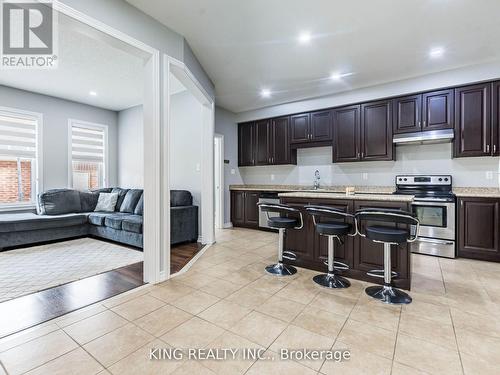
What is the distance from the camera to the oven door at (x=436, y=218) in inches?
143

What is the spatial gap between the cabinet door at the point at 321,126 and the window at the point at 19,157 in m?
5.53

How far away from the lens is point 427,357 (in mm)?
1575

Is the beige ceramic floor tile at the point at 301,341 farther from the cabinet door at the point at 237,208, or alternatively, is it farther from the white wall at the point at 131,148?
the white wall at the point at 131,148

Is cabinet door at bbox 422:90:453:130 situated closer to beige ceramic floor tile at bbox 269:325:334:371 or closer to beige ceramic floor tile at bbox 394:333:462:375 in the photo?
beige ceramic floor tile at bbox 394:333:462:375

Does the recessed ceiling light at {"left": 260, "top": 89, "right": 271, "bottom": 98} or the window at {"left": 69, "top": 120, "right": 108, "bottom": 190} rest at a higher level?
the recessed ceiling light at {"left": 260, "top": 89, "right": 271, "bottom": 98}

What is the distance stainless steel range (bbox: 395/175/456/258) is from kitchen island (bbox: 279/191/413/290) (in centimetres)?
150

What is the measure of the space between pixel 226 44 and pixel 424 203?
3621 mm

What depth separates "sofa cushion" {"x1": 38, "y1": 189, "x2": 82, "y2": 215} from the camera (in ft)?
15.3

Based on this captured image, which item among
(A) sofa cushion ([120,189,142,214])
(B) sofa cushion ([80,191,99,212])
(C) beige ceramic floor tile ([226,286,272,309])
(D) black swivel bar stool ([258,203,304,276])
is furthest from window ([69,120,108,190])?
(C) beige ceramic floor tile ([226,286,272,309])

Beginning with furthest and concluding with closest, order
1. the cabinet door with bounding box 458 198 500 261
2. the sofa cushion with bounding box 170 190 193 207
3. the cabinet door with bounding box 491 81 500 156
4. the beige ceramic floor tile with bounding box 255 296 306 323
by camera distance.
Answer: the sofa cushion with bounding box 170 190 193 207
the cabinet door with bounding box 491 81 500 156
the cabinet door with bounding box 458 198 500 261
the beige ceramic floor tile with bounding box 255 296 306 323

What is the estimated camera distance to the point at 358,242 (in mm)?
2785

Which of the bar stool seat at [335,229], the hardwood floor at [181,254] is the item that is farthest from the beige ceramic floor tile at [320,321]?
the hardwood floor at [181,254]

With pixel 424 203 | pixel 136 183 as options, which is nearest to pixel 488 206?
pixel 424 203

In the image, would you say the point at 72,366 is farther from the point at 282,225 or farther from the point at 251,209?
the point at 251,209
